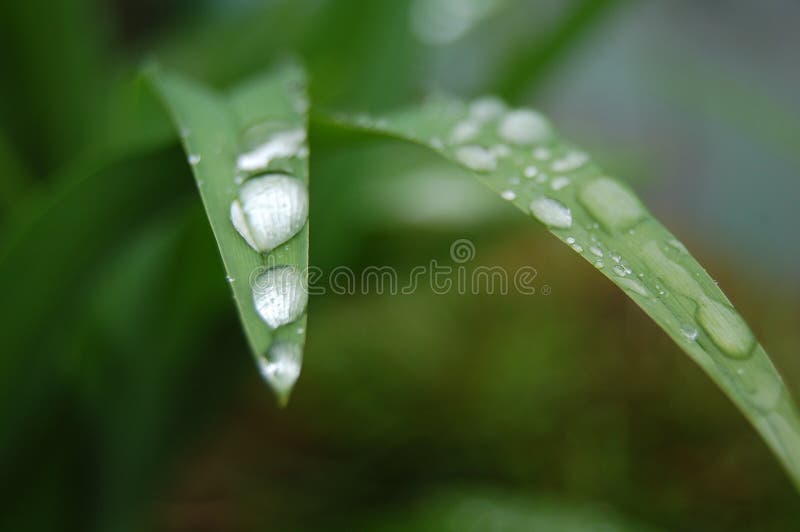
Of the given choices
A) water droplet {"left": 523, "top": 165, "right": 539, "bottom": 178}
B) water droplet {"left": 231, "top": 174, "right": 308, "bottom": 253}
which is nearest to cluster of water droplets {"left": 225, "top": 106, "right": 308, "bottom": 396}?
water droplet {"left": 231, "top": 174, "right": 308, "bottom": 253}

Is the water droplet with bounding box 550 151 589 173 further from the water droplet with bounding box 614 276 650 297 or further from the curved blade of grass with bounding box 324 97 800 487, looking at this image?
the water droplet with bounding box 614 276 650 297

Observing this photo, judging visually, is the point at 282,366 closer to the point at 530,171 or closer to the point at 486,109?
the point at 530,171

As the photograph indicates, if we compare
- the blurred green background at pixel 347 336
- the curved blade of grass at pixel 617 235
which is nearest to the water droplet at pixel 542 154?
the curved blade of grass at pixel 617 235

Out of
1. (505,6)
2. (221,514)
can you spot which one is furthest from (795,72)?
(221,514)

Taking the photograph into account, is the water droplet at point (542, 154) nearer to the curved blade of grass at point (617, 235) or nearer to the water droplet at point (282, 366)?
the curved blade of grass at point (617, 235)

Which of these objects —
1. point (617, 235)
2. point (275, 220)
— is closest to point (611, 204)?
point (617, 235)
